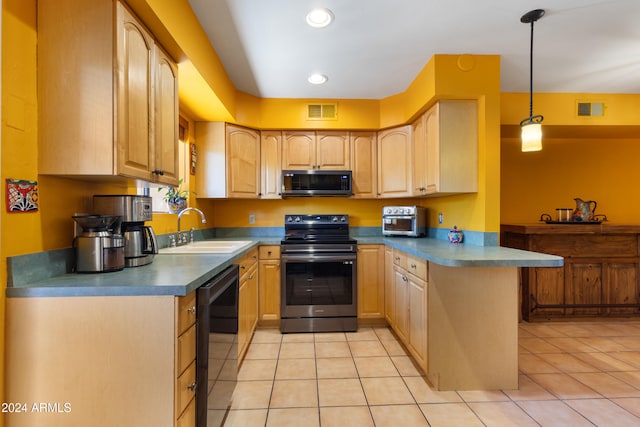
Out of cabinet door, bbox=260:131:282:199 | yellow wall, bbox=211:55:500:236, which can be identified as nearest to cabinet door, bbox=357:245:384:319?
yellow wall, bbox=211:55:500:236

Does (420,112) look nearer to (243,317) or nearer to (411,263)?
(411,263)

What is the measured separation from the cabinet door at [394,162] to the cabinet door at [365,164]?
6cm

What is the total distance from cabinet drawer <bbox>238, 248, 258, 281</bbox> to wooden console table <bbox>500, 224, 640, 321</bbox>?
9.44 feet

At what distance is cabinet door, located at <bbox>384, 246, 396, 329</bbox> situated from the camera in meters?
2.88

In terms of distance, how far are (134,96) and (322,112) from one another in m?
2.26

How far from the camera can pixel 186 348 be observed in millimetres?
1177

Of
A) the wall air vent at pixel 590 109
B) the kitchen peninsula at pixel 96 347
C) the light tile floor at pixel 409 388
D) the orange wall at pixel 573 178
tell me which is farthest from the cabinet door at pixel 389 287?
the wall air vent at pixel 590 109

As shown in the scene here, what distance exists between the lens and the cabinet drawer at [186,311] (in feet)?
3.72

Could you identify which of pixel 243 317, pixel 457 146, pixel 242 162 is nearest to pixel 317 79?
pixel 242 162

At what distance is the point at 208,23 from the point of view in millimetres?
1997

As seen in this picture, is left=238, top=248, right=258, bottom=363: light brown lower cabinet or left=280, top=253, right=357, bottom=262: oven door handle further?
left=280, top=253, right=357, bottom=262: oven door handle

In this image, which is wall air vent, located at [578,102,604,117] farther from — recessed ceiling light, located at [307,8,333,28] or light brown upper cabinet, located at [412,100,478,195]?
recessed ceiling light, located at [307,8,333,28]

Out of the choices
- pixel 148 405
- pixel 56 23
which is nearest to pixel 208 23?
pixel 56 23

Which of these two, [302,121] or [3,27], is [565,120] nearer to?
[302,121]
